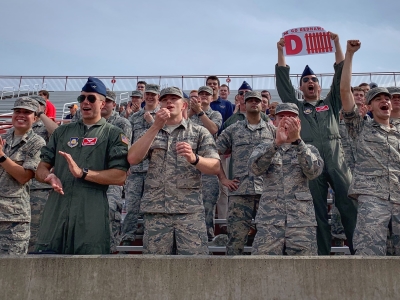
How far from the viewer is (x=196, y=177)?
3637mm

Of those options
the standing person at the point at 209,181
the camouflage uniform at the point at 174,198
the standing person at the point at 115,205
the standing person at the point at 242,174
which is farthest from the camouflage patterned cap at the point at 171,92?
the standing person at the point at 209,181

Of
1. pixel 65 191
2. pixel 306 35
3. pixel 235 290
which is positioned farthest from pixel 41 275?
pixel 306 35

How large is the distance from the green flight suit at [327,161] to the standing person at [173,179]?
127cm

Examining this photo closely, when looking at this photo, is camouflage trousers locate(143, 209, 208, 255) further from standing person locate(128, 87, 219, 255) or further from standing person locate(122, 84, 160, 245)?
standing person locate(122, 84, 160, 245)

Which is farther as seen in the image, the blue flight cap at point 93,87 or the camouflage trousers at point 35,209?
the camouflage trousers at point 35,209

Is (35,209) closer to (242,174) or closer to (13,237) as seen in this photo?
(13,237)

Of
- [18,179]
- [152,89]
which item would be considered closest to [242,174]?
[152,89]

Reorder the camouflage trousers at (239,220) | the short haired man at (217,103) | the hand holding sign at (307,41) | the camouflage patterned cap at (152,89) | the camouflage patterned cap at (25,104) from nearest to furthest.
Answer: the camouflage patterned cap at (25,104), the camouflage trousers at (239,220), the hand holding sign at (307,41), the camouflage patterned cap at (152,89), the short haired man at (217,103)

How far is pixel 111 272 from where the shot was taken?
2.82 meters

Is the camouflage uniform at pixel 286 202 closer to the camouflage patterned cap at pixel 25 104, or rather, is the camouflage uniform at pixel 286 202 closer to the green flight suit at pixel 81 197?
the green flight suit at pixel 81 197

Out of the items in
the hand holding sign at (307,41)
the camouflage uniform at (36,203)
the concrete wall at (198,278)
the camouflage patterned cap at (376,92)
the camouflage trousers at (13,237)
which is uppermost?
the hand holding sign at (307,41)

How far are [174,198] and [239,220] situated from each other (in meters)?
1.20

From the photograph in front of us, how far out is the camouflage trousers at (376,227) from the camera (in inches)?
132

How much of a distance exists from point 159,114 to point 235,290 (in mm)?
1434
